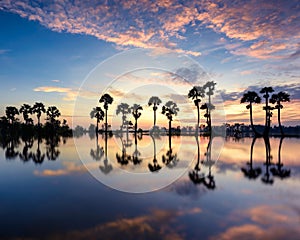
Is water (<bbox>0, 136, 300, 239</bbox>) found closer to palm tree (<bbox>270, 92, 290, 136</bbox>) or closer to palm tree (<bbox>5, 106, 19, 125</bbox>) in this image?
palm tree (<bbox>270, 92, 290, 136</bbox>)

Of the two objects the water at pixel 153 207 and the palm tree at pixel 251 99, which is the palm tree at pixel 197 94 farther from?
the water at pixel 153 207

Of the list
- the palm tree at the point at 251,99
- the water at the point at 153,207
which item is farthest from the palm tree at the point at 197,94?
the water at the point at 153,207

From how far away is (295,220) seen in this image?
5887mm

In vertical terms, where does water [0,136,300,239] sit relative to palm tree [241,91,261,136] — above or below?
below

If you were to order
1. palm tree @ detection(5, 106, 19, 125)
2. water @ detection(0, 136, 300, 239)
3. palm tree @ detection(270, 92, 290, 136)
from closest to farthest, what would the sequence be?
water @ detection(0, 136, 300, 239) → palm tree @ detection(270, 92, 290, 136) → palm tree @ detection(5, 106, 19, 125)

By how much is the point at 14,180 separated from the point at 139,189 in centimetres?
697

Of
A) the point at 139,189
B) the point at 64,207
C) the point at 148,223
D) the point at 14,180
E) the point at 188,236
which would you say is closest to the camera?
the point at 188,236

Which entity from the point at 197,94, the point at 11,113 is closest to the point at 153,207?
the point at 197,94

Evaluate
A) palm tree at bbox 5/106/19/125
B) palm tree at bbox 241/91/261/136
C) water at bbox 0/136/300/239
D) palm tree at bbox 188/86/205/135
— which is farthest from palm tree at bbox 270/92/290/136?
palm tree at bbox 5/106/19/125

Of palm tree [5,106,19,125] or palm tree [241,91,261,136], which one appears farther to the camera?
palm tree [5,106,19,125]

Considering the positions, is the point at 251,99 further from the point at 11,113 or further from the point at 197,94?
the point at 11,113

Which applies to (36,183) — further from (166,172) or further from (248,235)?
(248,235)

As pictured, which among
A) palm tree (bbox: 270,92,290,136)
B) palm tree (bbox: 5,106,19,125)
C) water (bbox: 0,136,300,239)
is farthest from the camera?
palm tree (bbox: 5,106,19,125)

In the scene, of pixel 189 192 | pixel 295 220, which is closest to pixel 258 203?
pixel 295 220
